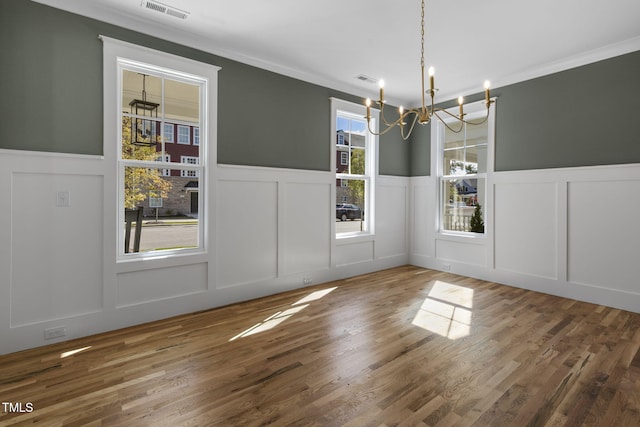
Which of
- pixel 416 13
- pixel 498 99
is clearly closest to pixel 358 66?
pixel 416 13

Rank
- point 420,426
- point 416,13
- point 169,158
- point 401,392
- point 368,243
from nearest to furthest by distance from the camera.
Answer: point 420,426 < point 401,392 < point 416,13 < point 169,158 < point 368,243

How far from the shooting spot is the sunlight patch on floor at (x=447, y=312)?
3.19 metres

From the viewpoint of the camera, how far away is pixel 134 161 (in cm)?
330

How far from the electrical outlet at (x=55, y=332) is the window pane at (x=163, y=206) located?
2.77 ft

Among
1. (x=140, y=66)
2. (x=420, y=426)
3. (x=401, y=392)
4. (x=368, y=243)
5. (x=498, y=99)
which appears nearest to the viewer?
(x=420, y=426)

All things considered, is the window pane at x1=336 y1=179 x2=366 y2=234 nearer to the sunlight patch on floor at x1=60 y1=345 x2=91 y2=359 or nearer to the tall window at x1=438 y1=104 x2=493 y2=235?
the tall window at x1=438 y1=104 x2=493 y2=235

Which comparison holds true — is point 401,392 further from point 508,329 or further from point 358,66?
point 358,66

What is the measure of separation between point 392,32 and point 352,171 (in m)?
2.28

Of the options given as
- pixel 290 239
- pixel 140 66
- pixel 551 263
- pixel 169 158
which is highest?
pixel 140 66

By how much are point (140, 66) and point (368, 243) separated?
3.86 meters

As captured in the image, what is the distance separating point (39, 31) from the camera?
2.79 meters

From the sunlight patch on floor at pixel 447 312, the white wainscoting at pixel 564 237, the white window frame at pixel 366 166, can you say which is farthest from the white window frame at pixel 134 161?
the white wainscoting at pixel 564 237

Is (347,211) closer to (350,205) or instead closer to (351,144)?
(350,205)

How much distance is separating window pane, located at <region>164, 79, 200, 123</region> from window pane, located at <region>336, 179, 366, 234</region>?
230 centimetres
